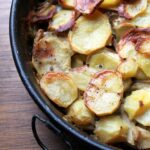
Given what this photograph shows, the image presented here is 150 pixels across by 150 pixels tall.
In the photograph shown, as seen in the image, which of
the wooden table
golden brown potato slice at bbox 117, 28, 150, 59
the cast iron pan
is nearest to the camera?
the cast iron pan

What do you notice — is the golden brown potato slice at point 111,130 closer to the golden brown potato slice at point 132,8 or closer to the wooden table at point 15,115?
the wooden table at point 15,115

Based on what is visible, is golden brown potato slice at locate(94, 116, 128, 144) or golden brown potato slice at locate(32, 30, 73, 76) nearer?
golden brown potato slice at locate(94, 116, 128, 144)

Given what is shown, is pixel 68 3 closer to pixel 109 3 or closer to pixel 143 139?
pixel 109 3

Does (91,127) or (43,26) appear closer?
(91,127)

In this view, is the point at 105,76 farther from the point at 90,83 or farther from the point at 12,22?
the point at 12,22

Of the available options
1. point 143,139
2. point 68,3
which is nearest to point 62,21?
point 68,3

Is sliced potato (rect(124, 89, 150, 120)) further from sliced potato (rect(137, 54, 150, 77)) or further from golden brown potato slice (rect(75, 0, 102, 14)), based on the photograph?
golden brown potato slice (rect(75, 0, 102, 14))

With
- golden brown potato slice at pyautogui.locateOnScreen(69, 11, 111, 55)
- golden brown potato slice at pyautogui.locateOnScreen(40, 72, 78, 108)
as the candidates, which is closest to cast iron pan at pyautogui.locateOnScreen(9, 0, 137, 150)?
golden brown potato slice at pyautogui.locateOnScreen(40, 72, 78, 108)

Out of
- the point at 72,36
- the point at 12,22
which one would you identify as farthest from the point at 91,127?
the point at 12,22
